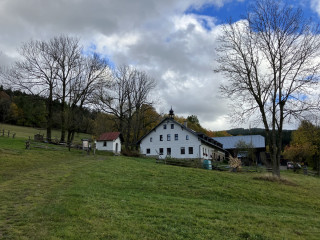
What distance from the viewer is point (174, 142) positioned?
4631cm

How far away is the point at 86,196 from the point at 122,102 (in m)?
40.6

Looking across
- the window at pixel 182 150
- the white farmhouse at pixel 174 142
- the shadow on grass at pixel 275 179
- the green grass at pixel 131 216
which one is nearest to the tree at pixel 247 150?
the white farmhouse at pixel 174 142

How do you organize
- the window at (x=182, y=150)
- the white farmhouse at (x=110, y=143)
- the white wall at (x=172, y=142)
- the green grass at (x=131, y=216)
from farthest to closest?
1. the window at (x=182, y=150)
2. the white wall at (x=172, y=142)
3. the white farmhouse at (x=110, y=143)
4. the green grass at (x=131, y=216)

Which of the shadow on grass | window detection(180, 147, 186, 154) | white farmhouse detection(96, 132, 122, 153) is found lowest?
the shadow on grass

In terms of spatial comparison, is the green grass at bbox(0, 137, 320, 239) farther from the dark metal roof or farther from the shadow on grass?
the dark metal roof

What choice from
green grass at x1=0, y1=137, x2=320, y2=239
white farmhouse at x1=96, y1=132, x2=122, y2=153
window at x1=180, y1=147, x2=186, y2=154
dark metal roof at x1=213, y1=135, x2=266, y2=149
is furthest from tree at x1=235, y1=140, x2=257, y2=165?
green grass at x1=0, y1=137, x2=320, y2=239

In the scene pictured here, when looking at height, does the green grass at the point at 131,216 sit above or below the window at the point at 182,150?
below

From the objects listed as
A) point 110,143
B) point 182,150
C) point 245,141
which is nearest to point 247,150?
point 245,141

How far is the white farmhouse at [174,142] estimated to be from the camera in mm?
44406

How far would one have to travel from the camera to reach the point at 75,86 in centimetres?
4209

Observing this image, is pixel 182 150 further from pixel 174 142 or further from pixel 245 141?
pixel 245 141

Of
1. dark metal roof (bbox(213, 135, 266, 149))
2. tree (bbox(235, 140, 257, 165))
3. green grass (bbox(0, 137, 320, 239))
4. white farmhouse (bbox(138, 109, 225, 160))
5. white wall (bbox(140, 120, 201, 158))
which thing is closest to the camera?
green grass (bbox(0, 137, 320, 239))

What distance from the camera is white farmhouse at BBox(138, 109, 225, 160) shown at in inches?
1748

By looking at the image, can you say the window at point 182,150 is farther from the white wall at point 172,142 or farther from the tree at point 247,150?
the tree at point 247,150
